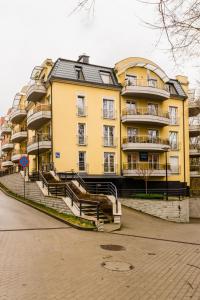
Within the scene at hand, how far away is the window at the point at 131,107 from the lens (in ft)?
103

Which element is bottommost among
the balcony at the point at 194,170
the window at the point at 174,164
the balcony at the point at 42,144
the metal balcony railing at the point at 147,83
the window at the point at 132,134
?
the balcony at the point at 194,170

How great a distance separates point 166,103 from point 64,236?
2473 cm

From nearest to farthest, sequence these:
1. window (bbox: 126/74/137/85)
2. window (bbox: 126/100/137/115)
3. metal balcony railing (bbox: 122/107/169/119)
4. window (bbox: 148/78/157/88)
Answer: metal balcony railing (bbox: 122/107/169/119)
window (bbox: 126/100/137/115)
window (bbox: 126/74/137/85)
window (bbox: 148/78/157/88)

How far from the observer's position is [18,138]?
41.5 meters

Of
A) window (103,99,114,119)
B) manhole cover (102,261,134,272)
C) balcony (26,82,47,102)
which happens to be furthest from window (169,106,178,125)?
manhole cover (102,261,134,272)

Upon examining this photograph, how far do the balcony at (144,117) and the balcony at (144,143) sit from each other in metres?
1.64

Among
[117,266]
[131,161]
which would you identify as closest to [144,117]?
[131,161]

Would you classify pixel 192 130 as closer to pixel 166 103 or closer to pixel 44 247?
pixel 166 103

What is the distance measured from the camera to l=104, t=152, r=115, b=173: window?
30.1 meters

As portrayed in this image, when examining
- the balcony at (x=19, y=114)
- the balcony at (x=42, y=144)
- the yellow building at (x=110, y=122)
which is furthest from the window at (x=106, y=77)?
the balcony at (x=19, y=114)

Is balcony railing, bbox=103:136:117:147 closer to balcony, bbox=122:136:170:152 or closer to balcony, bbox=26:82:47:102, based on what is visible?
balcony, bbox=122:136:170:152

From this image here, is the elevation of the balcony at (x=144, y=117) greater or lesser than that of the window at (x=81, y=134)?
greater

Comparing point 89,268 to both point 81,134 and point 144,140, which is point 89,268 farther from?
point 144,140

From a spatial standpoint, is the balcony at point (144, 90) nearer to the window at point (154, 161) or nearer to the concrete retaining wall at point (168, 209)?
the window at point (154, 161)
